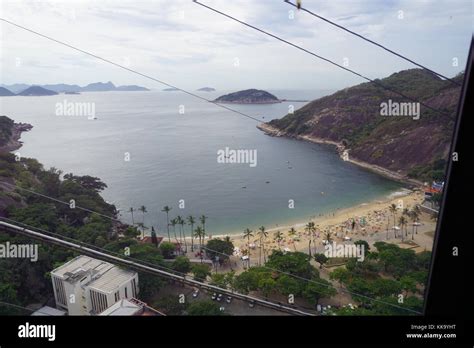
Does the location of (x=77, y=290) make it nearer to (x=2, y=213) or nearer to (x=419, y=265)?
(x=2, y=213)

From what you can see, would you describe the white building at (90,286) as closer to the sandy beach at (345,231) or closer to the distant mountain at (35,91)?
the sandy beach at (345,231)

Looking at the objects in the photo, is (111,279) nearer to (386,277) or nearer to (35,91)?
(386,277)

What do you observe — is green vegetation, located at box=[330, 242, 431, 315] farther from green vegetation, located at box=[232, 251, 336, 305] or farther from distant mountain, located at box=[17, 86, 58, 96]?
distant mountain, located at box=[17, 86, 58, 96]

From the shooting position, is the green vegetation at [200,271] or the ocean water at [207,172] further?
the ocean water at [207,172]

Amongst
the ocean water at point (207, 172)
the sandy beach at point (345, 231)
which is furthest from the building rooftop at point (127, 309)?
the ocean water at point (207, 172)

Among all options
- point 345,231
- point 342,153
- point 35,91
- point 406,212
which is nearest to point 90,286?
point 345,231
